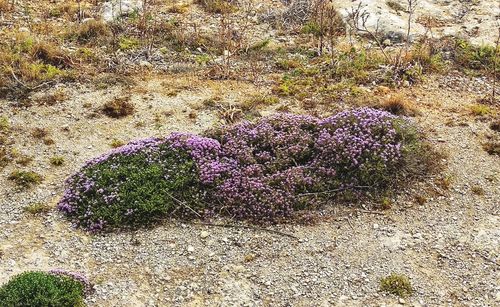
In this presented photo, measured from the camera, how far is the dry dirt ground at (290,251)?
854cm

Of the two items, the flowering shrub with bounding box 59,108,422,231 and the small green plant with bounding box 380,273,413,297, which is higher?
the flowering shrub with bounding box 59,108,422,231

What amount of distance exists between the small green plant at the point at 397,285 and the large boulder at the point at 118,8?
14517 millimetres

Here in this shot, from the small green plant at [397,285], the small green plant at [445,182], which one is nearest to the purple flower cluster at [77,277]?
the small green plant at [397,285]

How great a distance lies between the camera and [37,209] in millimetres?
10289

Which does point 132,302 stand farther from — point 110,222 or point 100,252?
point 110,222

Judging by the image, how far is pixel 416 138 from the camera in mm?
11461

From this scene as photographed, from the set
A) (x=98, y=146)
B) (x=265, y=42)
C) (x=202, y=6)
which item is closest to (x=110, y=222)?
(x=98, y=146)

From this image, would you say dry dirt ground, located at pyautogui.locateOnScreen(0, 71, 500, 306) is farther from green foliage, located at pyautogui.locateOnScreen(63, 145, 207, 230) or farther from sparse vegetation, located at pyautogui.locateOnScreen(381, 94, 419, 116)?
sparse vegetation, located at pyautogui.locateOnScreen(381, 94, 419, 116)

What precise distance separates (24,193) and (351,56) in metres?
10.8

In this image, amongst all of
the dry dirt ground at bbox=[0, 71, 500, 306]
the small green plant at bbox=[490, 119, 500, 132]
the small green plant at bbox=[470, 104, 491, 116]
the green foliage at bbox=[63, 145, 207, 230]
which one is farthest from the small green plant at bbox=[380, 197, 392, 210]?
the small green plant at bbox=[470, 104, 491, 116]

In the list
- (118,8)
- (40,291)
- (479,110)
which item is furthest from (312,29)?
(40,291)

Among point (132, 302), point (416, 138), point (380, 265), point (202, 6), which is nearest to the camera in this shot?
point (132, 302)

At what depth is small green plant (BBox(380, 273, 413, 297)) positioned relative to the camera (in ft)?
28.0

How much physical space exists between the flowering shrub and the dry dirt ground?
17.6 inches
